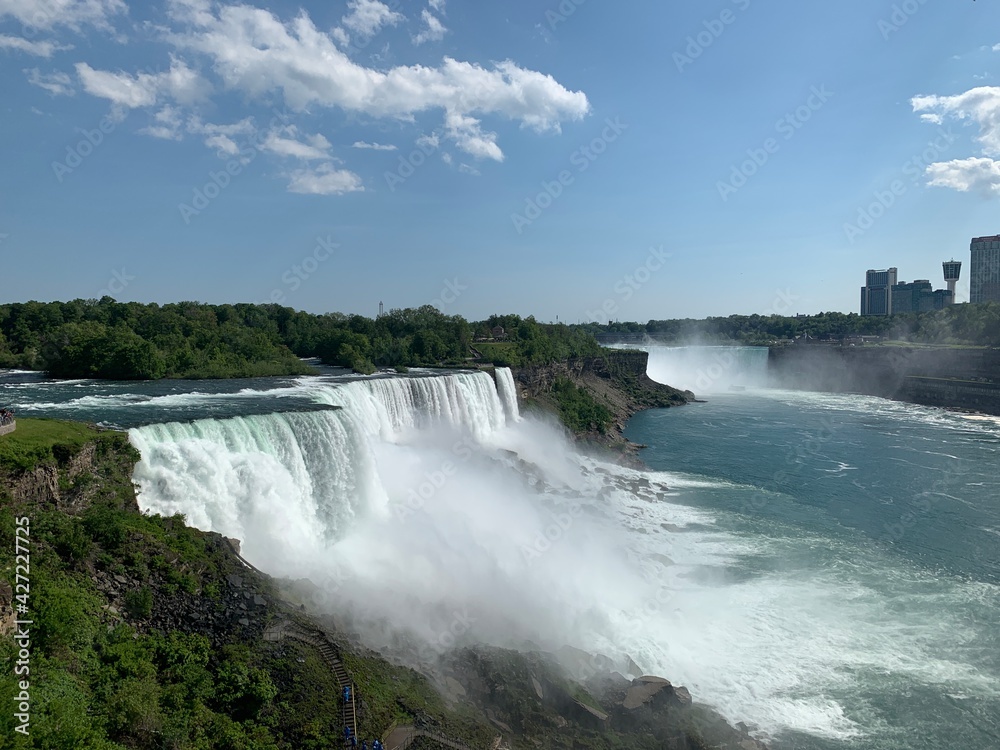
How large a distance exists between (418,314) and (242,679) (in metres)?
46.9

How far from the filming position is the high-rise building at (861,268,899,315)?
160m

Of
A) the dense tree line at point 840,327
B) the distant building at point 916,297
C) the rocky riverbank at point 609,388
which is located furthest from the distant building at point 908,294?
the rocky riverbank at point 609,388

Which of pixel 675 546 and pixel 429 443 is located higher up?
pixel 429 443

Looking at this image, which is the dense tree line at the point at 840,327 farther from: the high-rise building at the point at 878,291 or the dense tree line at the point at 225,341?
the dense tree line at the point at 225,341

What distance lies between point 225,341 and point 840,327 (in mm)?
105108

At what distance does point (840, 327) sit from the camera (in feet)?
360

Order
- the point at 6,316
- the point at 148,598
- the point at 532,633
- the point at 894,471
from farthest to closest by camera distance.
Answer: the point at 6,316
the point at 894,471
the point at 532,633
the point at 148,598

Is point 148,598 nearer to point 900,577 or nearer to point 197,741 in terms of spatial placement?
point 197,741

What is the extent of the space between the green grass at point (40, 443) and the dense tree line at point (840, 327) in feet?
257

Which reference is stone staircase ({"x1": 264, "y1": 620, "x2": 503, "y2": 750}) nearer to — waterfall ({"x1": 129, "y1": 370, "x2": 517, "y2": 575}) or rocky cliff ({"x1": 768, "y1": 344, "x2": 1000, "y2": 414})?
waterfall ({"x1": 129, "y1": 370, "x2": 517, "y2": 575})

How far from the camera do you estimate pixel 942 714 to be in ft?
38.6

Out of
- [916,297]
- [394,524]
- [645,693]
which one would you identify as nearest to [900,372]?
[394,524]

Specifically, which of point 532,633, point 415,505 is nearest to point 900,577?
point 532,633

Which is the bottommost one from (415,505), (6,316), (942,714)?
(942,714)
